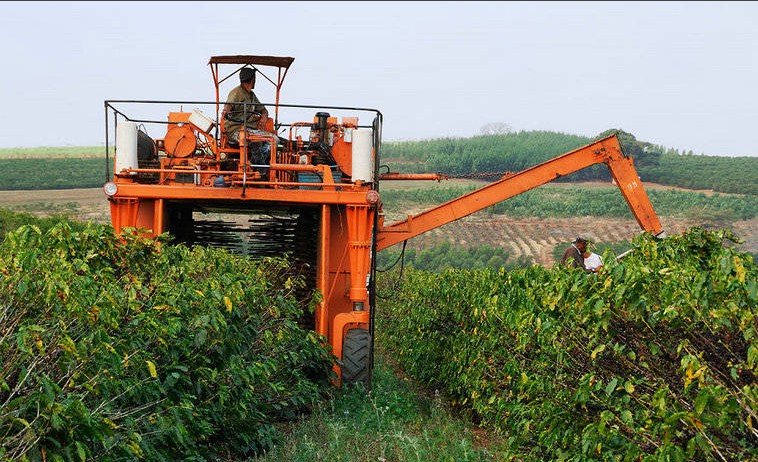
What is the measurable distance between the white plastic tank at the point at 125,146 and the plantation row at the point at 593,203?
35.2 metres

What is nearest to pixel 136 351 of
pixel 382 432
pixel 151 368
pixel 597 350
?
pixel 151 368

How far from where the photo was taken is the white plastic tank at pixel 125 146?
12023 millimetres

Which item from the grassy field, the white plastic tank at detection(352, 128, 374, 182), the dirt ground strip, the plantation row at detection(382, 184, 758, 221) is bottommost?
the dirt ground strip

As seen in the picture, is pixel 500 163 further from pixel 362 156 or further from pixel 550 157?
pixel 362 156

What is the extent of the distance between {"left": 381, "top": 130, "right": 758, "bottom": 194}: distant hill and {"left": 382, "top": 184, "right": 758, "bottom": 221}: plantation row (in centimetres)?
265

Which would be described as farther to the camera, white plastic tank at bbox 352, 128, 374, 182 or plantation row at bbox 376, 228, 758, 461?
white plastic tank at bbox 352, 128, 374, 182

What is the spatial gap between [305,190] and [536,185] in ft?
11.9

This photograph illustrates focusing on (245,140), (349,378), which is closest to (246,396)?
(349,378)

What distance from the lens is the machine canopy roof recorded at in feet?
43.6

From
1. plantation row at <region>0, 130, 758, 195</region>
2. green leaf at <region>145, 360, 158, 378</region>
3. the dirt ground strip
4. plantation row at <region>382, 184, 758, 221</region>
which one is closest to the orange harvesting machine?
green leaf at <region>145, 360, 158, 378</region>

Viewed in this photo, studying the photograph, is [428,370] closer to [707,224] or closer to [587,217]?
[707,224]

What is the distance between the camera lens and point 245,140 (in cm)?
1173

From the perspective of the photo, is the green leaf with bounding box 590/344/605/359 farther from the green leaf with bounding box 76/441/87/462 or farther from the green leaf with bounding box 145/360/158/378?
the green leaf with bounding box 76/441/87/462

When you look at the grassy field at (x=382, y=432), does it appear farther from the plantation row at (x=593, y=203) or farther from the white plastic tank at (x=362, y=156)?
the plantation row at (x=593, y=203)
